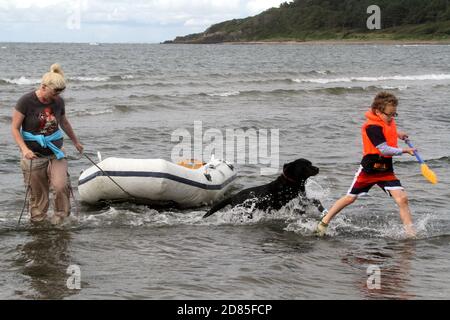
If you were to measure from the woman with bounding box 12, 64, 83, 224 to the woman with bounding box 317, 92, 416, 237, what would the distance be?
3.05 metres

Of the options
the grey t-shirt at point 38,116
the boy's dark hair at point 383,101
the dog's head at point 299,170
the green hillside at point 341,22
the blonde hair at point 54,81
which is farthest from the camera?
the green hillside at point 341,22

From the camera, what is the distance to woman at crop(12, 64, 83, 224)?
22.3 feet

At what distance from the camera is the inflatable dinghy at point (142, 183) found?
8.55 m

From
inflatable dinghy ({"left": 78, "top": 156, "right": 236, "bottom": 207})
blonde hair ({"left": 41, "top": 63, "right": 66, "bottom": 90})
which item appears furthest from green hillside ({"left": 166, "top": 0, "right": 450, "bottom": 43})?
blonde hair ({"left": 41, "top": 63, "right": 66, "bottom": 90})

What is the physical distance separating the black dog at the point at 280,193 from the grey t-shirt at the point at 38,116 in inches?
92.2

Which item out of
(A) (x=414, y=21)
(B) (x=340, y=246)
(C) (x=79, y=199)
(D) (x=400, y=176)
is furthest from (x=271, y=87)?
(A) (x=414, y=21)

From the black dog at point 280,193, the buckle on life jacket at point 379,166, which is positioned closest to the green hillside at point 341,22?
the black dog at point 280,193

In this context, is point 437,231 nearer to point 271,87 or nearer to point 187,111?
point 187,111

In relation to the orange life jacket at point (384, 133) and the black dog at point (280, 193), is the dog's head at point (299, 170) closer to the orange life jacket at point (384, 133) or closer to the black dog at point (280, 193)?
the black dog at point (280, 193)

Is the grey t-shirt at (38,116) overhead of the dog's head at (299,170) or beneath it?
overhead

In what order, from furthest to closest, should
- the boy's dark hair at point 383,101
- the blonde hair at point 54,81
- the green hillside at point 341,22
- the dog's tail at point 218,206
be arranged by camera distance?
the green hillside at point 341,22 → the dog's tail at point 218,206 → the boy's dark hair at point 383,101 → the blonde hair at point 54,81

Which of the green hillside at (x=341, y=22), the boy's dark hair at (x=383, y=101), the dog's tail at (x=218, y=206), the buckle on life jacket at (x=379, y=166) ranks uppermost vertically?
the green hillside at (x=341, y=22)

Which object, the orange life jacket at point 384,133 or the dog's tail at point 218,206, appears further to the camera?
the dog's tail at point 218,206

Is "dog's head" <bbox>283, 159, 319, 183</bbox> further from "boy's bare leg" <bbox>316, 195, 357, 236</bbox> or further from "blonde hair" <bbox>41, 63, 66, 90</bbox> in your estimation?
"blonde hair" <bbox>41, 63, 66, 90</bbox>
